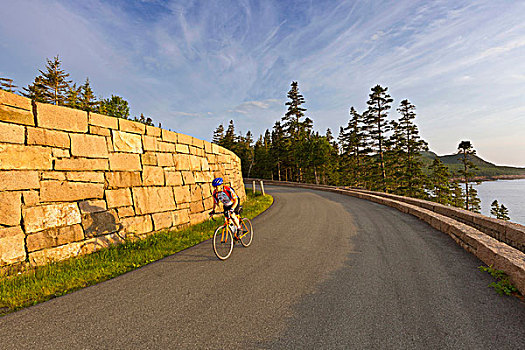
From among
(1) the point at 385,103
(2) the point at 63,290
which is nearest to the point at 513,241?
(2) the point at 63,290

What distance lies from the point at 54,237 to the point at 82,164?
6.14 ft

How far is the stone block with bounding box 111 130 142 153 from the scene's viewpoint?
22.2 ft

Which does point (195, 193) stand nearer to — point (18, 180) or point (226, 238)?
point (226, 238)

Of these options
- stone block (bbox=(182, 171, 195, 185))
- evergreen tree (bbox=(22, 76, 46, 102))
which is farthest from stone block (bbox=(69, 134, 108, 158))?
evergreen tree (bbox=(22, 76, 46, 102))

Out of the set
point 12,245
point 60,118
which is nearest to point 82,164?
point 60,118

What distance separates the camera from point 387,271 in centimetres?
467

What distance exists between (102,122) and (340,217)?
966cm

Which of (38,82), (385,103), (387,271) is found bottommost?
(387,271)

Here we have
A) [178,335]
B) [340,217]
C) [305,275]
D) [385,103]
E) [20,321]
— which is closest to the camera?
[178,335]

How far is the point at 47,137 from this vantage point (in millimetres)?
5305

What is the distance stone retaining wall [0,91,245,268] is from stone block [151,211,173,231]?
0.11 ft

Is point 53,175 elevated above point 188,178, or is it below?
above

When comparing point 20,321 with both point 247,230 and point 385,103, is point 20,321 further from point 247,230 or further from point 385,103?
point 385,103

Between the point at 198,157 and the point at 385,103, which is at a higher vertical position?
the point at 385,103
